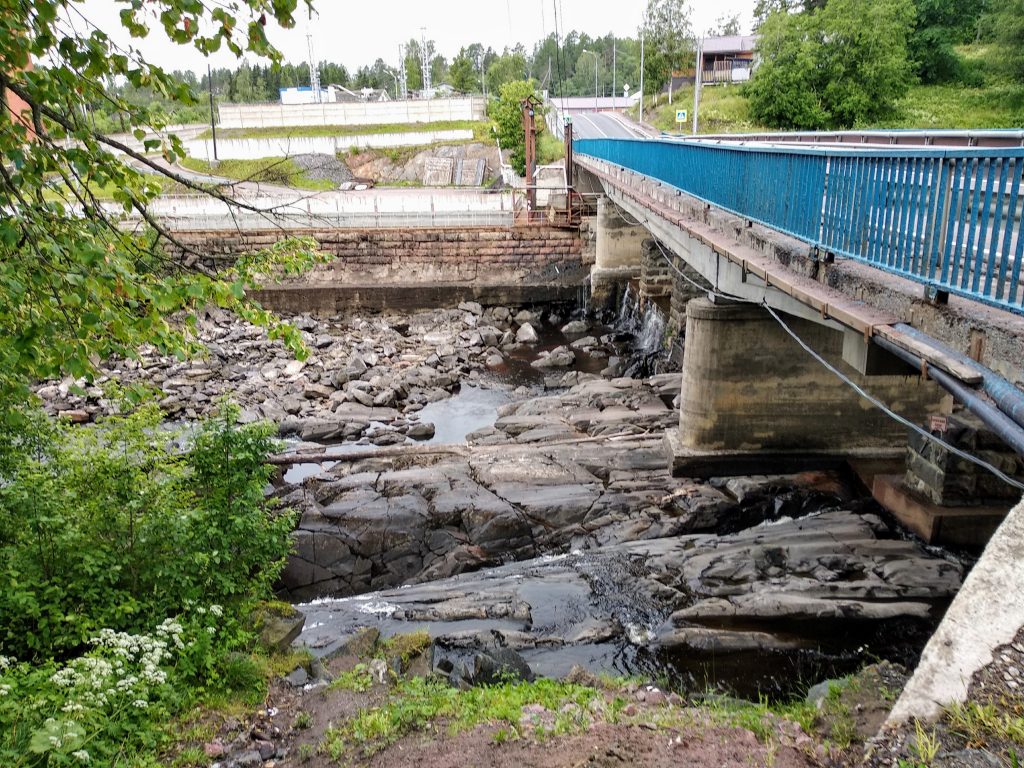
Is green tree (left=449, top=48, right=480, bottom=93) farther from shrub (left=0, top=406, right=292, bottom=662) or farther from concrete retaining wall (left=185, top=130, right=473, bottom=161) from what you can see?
shrub (left=0, top=406, right=292, bottom=662)

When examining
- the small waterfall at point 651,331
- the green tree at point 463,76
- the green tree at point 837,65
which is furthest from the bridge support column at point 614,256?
the green tree at point 463,76

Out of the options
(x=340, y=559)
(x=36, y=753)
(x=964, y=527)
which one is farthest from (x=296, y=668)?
(x=964, y=527)

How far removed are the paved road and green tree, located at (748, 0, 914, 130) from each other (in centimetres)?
798

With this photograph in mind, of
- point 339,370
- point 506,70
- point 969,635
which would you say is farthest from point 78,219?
point 506,70

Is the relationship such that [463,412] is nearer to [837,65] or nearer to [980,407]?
[980,407]

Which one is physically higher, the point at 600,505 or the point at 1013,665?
the point at 1013,665

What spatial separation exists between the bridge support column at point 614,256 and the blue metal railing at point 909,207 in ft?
65.4

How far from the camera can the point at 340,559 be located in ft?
38.0

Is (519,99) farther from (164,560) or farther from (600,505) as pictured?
(164,560)

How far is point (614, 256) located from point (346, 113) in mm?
41838

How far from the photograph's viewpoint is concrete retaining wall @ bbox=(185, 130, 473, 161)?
198 ft

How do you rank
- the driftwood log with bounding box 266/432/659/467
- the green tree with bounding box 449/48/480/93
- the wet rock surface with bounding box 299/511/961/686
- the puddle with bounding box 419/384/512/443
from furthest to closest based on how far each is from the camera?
the green tree with bounding box 449/48/480/93
the puddle with bounding box 419/384/512/443
the driftwood log with bounding box 266/432/659/467
the wet rock surface with bounding box 299/511/961/686

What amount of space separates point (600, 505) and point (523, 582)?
2605mm

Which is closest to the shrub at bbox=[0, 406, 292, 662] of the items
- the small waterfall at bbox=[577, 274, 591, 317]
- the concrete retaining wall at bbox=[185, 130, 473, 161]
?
the small waterfall at bbox=[577, 274, 591, 317]
